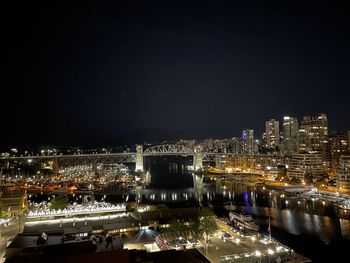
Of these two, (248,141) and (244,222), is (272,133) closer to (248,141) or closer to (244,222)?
(248,141)

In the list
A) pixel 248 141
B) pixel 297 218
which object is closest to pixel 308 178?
pixel 297 218

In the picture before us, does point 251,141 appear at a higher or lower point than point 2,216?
higher

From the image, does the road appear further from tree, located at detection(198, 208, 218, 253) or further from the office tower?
the office tower

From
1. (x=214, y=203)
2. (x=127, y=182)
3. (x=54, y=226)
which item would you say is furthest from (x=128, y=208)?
(x=127, y=182)

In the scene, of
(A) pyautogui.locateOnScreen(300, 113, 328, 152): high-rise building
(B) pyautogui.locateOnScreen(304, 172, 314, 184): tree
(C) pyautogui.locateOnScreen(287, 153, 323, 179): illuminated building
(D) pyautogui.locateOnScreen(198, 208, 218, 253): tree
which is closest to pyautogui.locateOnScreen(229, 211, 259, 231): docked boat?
(D) pyautogui.locateOnScreen(198, 208, 218, 253): tree

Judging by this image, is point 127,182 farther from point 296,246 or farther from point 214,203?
point 296,246

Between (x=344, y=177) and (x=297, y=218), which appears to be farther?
(x=344, y=177)
